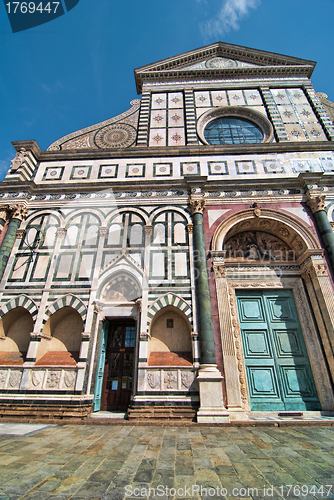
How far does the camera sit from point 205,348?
23.3 ft

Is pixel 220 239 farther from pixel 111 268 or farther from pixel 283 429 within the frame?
pixel 283 429

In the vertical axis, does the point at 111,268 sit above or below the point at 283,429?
above

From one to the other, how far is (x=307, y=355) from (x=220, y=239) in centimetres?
440

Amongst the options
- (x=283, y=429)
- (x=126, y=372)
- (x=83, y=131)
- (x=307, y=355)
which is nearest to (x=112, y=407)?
(x=126, y=372)

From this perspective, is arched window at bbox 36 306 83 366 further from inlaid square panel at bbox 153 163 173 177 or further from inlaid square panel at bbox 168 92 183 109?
inlaid square panel at bbox 168 92 183 109

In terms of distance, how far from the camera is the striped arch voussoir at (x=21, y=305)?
25.9 feet

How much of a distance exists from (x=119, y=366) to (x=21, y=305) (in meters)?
3.53

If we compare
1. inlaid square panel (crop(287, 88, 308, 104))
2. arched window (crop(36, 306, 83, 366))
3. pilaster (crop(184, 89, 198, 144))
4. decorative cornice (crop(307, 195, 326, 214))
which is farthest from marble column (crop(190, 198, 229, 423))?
inlaid square panel (crop(287, 88, 308, 104))

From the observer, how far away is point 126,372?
25.9 ft

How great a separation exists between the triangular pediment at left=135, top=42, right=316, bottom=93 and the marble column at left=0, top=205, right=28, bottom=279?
31.0 feet

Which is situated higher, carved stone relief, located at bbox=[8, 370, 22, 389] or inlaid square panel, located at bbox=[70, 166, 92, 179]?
inlaid square panel, located at bbox=[70, 166, 92, 179]

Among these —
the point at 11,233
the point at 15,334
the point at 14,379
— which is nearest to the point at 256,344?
the point at 14,379

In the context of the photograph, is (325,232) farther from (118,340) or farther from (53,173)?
(53,173)

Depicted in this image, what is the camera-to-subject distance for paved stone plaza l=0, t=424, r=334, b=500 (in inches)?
111
